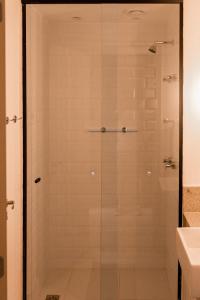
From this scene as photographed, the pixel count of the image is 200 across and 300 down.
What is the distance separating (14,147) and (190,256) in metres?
1.42

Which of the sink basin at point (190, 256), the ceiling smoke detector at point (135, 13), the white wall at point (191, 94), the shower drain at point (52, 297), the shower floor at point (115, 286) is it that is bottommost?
the shower drain at point (52, 297)

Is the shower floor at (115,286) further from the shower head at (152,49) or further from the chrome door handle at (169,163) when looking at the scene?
the shower head at (152,49)

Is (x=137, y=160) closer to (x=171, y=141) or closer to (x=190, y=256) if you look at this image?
(x=171, y=141)

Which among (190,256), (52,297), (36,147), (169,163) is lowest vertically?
(52,297)

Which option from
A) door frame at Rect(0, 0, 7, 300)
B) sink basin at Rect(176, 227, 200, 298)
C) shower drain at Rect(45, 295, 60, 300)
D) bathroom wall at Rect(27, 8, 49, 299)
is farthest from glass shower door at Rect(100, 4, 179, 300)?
door frame at Rect(0, 0, 7, 300)

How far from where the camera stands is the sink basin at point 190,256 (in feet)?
7.16

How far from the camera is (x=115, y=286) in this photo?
3.35 m

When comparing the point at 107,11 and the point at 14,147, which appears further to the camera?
the point at 107,11

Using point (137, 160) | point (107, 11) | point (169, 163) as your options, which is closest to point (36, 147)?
point (137, 160)

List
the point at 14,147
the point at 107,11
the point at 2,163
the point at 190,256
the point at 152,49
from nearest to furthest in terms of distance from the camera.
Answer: the point at 2,163
the point at 190,256
the point at 14,147
the point at 107,11
the point at 152,49

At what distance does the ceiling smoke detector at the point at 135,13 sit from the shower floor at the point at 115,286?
1942 millimetres

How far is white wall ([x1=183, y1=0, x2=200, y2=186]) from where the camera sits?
305cm

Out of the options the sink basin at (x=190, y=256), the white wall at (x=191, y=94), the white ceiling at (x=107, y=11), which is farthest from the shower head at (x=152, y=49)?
the sink basin at (x=190, y=256)

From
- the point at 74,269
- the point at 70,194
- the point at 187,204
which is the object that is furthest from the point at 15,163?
the point at 187,204
